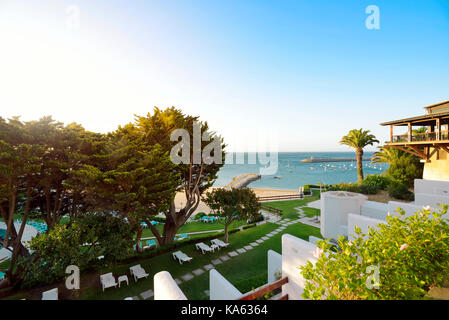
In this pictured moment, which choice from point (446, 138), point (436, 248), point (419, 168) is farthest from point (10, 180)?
point (419, 168)

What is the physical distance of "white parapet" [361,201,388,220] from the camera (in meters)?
11.3

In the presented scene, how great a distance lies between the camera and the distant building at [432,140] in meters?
14.3

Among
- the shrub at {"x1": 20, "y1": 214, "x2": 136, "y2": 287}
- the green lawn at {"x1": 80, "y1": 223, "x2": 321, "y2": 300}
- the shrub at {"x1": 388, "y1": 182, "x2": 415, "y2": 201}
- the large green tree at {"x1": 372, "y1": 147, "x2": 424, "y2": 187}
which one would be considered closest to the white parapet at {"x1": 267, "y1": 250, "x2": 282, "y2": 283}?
the green lawn at {"x1": 80, "y1": 223, "x2": 321, "y2": 300}

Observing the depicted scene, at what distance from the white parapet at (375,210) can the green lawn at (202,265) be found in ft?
13.1

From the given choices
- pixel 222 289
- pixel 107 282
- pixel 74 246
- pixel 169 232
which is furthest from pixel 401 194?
pixel 74 246

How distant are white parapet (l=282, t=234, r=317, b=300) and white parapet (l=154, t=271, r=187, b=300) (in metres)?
A: 3.39

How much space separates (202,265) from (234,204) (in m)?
4.67

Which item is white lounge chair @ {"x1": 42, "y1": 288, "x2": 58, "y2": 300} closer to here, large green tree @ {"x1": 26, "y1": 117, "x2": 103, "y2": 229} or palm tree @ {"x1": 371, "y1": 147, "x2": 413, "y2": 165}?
large green tree @ {"x1": 26, "y1": 117, "x2": 103, "y2": 229}

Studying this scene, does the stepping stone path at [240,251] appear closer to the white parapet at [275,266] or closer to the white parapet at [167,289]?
the white parapet at [275,266]

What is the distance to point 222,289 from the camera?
16.3 ft

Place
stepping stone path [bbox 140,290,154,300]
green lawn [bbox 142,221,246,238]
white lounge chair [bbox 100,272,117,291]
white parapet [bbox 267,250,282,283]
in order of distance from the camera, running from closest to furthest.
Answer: white parapet [bbox 267,250,282,283]
stepping stone path [bbox 140,290,154,300]
white lounge chair [bbox 100,272,117,291]
green lawn [bbox 142,221,246,238]

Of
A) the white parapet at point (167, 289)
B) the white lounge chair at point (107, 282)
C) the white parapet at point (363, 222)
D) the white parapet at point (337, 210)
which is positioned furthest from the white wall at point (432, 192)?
the white lounge chair at point (107, 282)

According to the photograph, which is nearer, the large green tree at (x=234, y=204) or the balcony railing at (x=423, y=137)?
the large green tree at (x=234, y=204)
